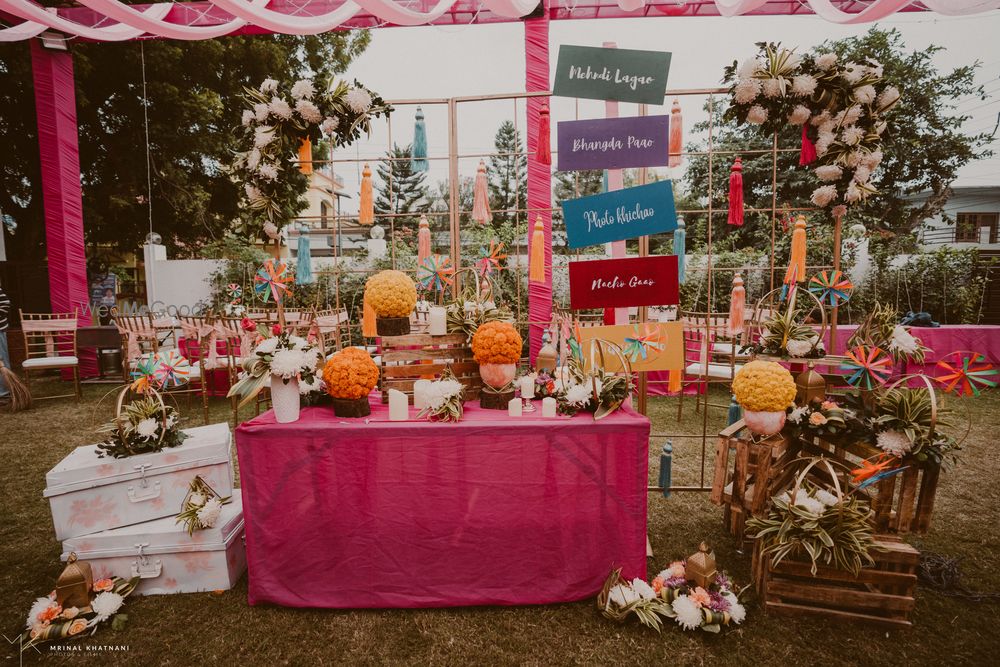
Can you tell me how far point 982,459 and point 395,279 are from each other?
177 inches

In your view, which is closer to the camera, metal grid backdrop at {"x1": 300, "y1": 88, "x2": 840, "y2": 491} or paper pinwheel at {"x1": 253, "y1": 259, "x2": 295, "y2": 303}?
metal grid backdrop at {"x1": 300, "y1": 88, "x2": 840, "y2": 491}

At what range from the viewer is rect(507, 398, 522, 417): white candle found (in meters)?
2.13

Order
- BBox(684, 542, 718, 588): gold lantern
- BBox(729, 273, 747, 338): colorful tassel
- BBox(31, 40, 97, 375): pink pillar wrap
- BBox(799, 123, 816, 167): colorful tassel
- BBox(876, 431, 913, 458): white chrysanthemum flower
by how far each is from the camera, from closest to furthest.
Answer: BBox(876, 431, 913, 458): white chrysanthemum flower → BBox(684, 542, 718, 588): gold lantern → BBox(799, 123, 816, 167): colorful tassel → BBox(729, 273, 747, 338): colorful tassel → BBox(31, 40, 97, 375): pink pillar wrap

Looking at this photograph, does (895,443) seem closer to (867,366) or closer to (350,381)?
(867,366)

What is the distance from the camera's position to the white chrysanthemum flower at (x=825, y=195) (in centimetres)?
277

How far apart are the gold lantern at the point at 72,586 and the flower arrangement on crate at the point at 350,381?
120 centimetres

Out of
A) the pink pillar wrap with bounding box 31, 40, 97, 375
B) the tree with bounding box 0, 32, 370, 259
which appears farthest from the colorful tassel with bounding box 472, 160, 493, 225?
the tree with bounding box 0, 32, 370, 259

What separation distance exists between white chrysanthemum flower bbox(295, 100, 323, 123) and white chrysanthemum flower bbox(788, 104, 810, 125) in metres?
2.74

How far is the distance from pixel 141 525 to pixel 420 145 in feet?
10.4

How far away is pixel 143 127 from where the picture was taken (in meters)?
9.25

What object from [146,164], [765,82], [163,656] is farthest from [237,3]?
[146,164]

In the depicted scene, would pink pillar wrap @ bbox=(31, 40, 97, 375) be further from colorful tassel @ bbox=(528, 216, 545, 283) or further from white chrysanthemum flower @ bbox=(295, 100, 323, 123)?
colorful tassel @ bbox=(528, 216, 545, 283)

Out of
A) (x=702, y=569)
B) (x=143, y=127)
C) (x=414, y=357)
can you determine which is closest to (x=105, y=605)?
(x=414, y=357)

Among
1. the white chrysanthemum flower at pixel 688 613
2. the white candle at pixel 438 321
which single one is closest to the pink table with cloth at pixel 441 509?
the white chrysanthemum flower at pixel 688 613
